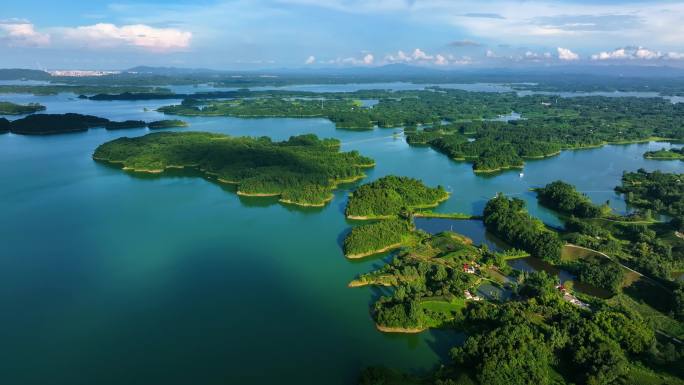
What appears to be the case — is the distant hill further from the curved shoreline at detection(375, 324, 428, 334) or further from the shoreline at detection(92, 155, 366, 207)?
the curved shoreline at detection(375, 324, 428, 334)

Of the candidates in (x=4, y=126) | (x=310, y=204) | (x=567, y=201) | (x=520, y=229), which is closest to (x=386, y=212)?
(x=310, y=204)

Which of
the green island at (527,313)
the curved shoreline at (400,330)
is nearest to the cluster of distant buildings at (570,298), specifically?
the green island at (527,313)

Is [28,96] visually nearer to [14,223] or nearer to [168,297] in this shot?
[14,223]

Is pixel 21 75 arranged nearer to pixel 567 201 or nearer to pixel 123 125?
pixel 123 125

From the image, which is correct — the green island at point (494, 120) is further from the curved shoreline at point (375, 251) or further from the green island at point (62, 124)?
the curved shoreline at point (375, 251)

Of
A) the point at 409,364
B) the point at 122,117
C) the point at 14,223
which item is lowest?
the point at 409,364

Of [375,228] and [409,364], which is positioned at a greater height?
[375,228]

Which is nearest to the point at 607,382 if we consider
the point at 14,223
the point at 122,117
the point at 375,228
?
the point at 375,228
